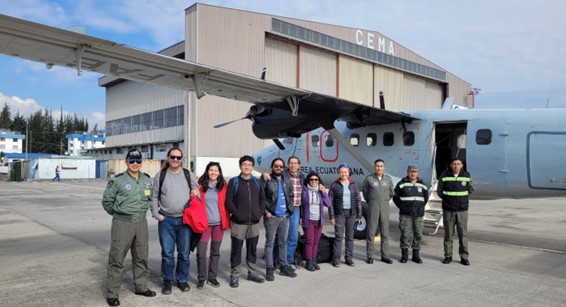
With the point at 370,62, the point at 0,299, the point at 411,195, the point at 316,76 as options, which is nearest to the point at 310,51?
the point at 316,76

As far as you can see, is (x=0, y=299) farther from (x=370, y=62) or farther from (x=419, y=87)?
(x=419, y=87)

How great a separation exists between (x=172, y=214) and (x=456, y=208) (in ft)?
16.8

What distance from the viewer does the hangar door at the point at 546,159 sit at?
862 centimetres

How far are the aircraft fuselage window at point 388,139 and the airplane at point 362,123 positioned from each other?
3cm

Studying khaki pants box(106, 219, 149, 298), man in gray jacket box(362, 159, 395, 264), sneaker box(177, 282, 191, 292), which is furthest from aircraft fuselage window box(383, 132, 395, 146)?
khaki pants box(106, 219, 149, 298)

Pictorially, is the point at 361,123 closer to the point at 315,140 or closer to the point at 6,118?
the point at 315,140

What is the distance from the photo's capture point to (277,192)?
6.68m

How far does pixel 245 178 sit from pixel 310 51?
111ft

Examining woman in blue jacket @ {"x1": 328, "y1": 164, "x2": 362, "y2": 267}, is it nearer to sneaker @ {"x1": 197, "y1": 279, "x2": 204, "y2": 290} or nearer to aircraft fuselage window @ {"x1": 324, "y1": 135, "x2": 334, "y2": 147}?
sneaker @ {"x1": 197, "y1": 279, "x2": 204, "y2": 290}

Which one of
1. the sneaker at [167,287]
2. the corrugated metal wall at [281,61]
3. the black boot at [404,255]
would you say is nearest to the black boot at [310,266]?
the black boot at [404,255]

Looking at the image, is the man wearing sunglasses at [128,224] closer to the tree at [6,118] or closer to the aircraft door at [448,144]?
the aircraft door at [448,144]

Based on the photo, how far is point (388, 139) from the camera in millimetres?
11031

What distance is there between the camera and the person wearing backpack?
5.77 metres

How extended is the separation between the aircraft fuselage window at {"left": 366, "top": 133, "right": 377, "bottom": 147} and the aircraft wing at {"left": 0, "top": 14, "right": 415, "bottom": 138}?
333 millimetres
